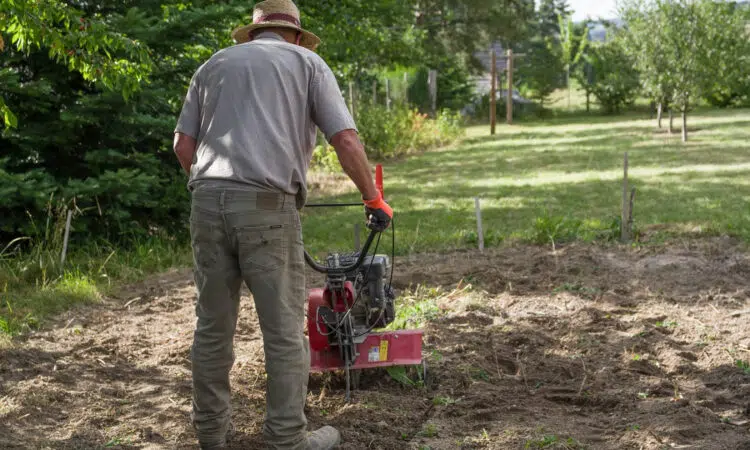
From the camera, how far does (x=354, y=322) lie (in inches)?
194

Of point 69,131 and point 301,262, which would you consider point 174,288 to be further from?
point 301,262

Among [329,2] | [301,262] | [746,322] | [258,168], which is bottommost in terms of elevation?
[746,322]

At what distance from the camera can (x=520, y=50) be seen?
45.5 metres

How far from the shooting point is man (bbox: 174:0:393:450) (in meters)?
3.75

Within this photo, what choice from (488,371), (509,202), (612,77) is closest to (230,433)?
(488,371)

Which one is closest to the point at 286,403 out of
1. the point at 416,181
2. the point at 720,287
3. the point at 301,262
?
the point at 301,262

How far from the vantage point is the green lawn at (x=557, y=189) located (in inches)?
382

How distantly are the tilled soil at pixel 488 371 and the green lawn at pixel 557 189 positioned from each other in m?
→ 1.83

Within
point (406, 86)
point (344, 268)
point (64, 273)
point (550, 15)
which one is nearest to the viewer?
point (344, 268)

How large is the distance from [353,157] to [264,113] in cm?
40

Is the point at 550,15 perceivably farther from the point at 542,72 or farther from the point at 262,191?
the point at 262,191

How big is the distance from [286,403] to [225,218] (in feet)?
2.70

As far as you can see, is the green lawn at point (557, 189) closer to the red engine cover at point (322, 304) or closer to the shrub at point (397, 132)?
the shrub at point (397, 132)

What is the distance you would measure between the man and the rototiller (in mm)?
710
